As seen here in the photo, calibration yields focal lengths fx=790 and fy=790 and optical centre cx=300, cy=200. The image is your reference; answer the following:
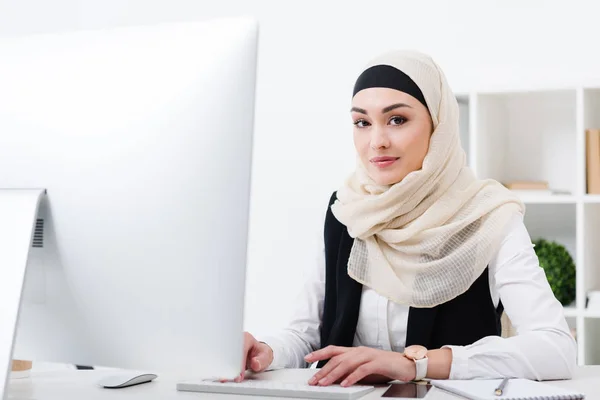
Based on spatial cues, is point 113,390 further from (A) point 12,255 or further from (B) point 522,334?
(B) point 522,334

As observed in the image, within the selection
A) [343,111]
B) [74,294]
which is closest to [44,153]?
[74,294]

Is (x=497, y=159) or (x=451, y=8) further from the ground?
(x=451, y=8)

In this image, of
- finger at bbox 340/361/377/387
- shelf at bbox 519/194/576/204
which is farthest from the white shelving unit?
finger at bbox 340/361/377/387

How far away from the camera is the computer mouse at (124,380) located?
49.1 inches

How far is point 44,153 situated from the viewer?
0.98 metres

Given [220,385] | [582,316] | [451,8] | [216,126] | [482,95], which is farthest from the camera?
[451,8]

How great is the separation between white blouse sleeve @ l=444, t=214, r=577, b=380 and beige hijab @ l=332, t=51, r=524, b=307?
0.04 m

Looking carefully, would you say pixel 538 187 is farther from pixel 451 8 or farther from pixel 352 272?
pixel 352 272

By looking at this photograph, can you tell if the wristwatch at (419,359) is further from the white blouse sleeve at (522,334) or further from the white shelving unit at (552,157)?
the white shelving unit at (552,157)

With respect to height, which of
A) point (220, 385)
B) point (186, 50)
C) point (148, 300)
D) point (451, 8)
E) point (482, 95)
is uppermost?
point (451, 8)

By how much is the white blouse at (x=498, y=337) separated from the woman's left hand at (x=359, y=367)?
12 cm

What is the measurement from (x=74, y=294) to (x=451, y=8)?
2.83 m

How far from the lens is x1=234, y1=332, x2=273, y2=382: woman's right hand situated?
1.37 m

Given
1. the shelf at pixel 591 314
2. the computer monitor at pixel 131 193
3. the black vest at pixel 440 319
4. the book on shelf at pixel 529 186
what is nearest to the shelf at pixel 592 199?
the book on shelf at pixel 529 186
